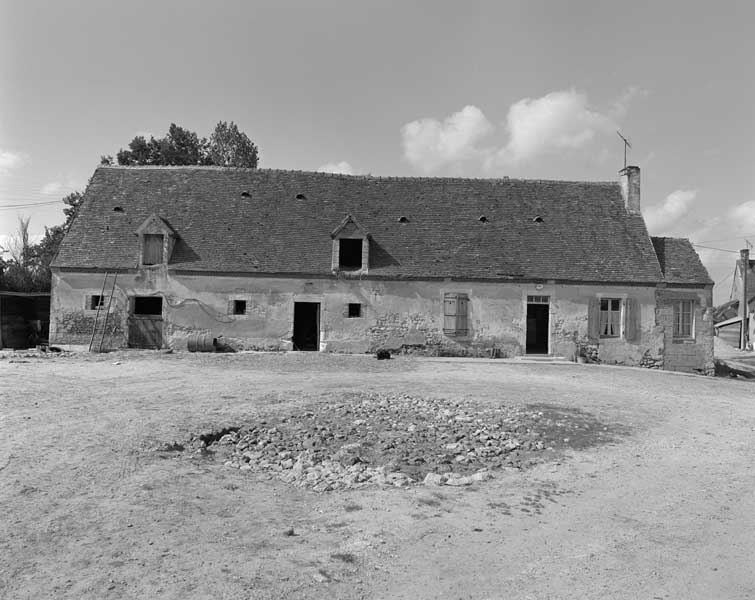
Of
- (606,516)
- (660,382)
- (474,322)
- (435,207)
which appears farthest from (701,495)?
(435,207)

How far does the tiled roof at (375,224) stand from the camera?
67.0 feet

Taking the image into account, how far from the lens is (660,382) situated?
51.5 ft

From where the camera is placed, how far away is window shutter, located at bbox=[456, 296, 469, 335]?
20.3 m

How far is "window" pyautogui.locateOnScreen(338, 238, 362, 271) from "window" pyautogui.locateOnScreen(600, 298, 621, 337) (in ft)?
29.7

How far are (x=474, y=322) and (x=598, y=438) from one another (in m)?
12.1

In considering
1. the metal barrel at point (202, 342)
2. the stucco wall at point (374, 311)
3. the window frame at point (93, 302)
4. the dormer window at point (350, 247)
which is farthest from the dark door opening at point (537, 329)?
the window frame at point (93, 302)

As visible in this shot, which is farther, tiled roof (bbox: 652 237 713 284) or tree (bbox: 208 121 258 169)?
tree (bbox: 208 121 258 169)

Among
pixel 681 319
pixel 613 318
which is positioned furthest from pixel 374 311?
pixel 681 319

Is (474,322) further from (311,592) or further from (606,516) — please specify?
(311,592)

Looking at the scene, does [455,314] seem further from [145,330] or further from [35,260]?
[35,260]

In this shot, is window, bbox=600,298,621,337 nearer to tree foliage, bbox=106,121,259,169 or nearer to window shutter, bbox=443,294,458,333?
window shutter, bbox=443,294,458,333

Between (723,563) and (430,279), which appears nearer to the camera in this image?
(723,563)

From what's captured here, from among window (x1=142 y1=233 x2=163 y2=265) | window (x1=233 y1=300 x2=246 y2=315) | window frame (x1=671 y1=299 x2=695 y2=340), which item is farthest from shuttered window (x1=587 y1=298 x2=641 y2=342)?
window (x1=142 y1=233 x2=163 y2=265)

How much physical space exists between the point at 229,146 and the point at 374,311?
80.2ft
